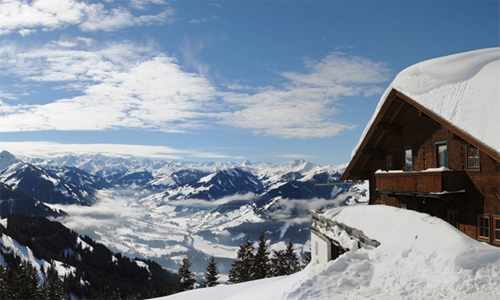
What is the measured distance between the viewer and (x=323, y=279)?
9930mm

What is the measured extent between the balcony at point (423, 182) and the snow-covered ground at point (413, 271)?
11.7ft

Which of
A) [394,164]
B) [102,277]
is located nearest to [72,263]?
[102,277]

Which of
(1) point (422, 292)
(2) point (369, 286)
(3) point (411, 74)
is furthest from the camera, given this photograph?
(3) point (411, 74)

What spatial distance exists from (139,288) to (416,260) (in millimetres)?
153859

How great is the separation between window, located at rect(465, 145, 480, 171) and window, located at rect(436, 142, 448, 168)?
1305 mm

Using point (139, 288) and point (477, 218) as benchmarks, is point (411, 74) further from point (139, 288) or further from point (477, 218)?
point (139, 288)

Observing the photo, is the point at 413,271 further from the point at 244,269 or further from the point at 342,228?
the point at 244,269

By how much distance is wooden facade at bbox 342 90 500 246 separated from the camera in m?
13.7

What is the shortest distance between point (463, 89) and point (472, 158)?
345 centimetres

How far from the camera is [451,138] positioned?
15.6 metres

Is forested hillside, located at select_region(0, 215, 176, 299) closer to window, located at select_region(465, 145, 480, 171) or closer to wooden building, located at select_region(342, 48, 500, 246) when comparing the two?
wooden building, located at select_region(342, 48, 500, 246)

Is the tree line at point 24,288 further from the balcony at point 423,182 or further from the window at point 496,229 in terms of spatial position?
the window at point 496,229

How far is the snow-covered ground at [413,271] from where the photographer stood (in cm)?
833

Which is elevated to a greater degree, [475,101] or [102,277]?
[475,101]
